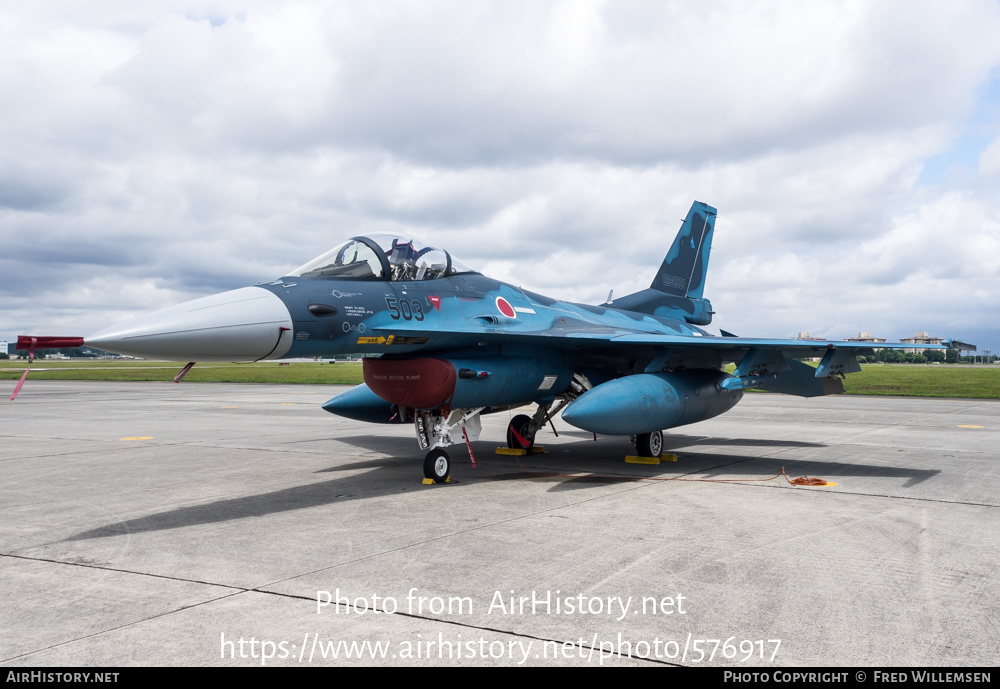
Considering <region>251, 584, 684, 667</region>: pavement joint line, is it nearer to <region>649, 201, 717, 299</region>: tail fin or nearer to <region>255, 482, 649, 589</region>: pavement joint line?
<region>255, 482, 649, 589</region>: pavement joint line

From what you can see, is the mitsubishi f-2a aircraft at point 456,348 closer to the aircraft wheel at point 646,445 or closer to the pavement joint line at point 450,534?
the aircraft wheel at point 646,445

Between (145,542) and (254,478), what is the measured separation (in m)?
3.66

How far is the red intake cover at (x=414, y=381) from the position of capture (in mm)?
9555

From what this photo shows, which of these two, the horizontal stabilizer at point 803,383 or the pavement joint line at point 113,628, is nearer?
the pavement joint line at point 113,628

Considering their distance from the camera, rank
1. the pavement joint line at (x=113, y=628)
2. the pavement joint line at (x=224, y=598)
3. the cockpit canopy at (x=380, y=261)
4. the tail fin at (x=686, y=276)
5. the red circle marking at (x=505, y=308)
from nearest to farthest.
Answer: the pavement joint line at (x=113, y=628) < the pavement joint line at (x=224, y=598) < the cockpit canopy at (x=380, y=261) < the red circle marking at (x=505, y=308) < the tail fin at (x=686, y=276)

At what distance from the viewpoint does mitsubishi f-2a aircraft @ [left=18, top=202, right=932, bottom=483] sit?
7449mm

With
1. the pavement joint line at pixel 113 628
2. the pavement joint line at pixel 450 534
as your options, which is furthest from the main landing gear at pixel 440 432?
the pavement joint line at pixel 113 628

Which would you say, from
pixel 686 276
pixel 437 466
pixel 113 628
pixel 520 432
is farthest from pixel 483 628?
pixel 686 276

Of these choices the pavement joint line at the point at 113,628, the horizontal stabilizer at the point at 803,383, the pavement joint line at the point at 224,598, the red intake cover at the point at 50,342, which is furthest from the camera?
the horizontal stabilizer at the point at 803,383

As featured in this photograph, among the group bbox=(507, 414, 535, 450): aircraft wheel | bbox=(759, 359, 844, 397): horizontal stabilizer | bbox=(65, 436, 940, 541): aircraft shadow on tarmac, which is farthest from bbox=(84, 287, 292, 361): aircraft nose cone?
bbox=(759, 359, 844, 397): horizontal stabilizer

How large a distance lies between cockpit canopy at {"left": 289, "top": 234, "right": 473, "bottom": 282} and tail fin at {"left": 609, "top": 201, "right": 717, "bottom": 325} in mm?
6476

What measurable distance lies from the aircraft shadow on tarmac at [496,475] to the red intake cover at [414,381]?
1.13m

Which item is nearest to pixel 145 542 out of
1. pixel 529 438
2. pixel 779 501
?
pixel 779 501

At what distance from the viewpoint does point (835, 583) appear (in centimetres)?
516
